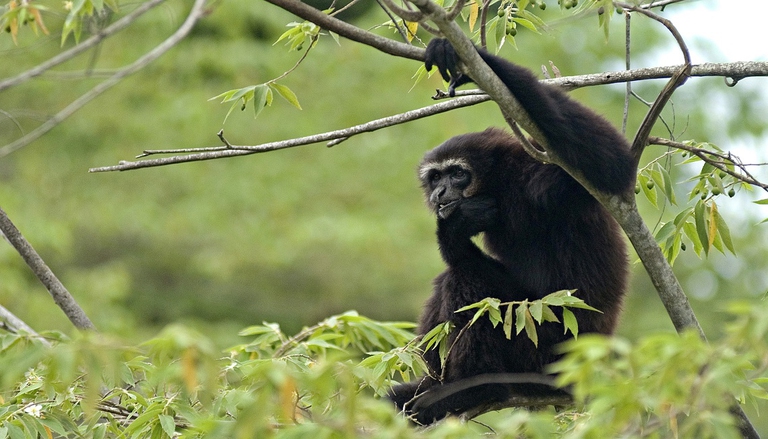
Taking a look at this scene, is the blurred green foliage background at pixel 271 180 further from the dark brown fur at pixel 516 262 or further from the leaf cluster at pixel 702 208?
the leaf cluster at pixel 702 208

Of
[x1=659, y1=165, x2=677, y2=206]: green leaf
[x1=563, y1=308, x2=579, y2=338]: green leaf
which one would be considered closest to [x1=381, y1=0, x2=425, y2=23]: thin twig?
[x1=563, y1=308, x2=579, y2=338]: green leaf

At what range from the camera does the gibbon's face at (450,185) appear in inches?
245

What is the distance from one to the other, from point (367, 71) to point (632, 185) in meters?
13.8

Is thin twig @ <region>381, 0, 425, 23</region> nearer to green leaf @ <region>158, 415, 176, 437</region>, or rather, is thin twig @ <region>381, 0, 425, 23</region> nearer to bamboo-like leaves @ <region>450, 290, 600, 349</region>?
bamboo-like leaves @ <region>450, 290, 600, 349</region>

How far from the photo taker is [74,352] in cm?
246

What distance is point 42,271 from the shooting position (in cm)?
527

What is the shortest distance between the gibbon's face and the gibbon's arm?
1667 millimetres

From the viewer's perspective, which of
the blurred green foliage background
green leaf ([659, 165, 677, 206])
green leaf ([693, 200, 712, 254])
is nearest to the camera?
green leaf ([693, 200, 712, 254])

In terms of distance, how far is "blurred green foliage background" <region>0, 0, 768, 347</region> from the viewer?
624 inches

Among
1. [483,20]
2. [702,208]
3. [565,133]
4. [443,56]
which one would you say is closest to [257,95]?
[443,56]

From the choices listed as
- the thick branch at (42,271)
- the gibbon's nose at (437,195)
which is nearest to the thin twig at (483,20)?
the gibbon's nose at (437,195)

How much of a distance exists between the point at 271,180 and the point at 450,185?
10835 millimetres

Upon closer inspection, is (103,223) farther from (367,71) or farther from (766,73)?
(766,73)

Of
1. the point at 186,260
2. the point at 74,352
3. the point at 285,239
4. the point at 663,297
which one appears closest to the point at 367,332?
the point at 663,297
